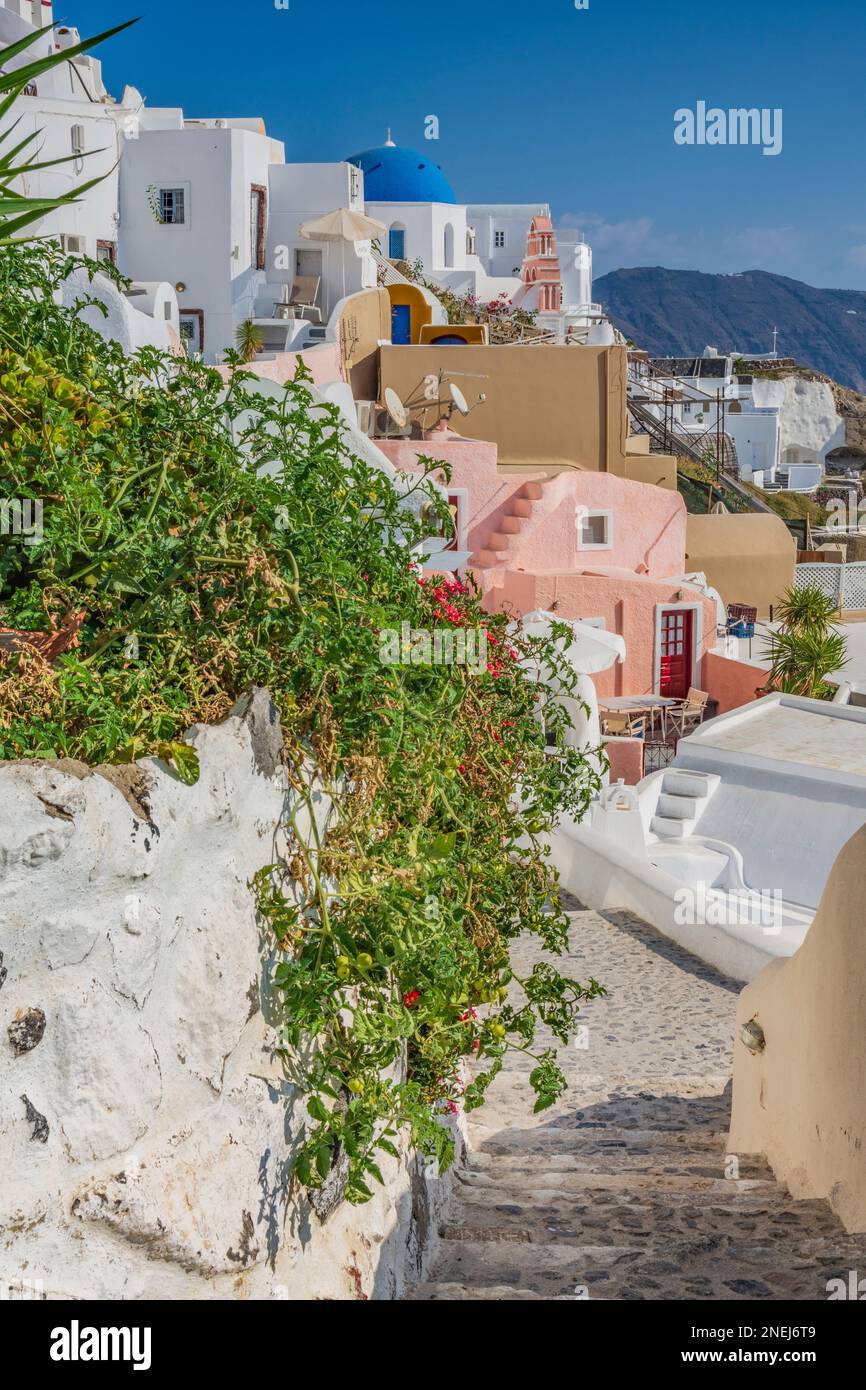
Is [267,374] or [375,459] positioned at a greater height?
[267,374]

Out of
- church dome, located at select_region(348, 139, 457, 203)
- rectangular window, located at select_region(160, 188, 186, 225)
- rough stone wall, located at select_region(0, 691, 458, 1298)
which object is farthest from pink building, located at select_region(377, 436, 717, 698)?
church dome, located at select_region(348, 139, 457, 203)

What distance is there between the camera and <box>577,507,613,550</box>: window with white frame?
26.1m

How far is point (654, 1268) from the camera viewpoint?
417 centimetres

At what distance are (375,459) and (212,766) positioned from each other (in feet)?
38.9

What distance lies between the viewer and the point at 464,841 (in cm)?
420

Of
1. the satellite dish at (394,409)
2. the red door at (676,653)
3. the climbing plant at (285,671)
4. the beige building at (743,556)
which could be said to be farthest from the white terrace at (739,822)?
the beige building at (743,556)

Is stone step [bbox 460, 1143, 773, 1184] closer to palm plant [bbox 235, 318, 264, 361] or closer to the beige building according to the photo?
palm plant [bbox 235, 318, 264, 361]

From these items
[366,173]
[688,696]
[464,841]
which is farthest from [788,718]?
[366,173]

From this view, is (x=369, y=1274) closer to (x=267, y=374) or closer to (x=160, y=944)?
(x=160, y=944)

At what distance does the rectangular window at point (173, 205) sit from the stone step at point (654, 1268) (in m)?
29.7

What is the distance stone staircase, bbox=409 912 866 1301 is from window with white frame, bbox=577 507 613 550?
18.1 m

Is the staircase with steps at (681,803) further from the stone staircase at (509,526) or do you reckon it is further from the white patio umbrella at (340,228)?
the white patio umbrella at (340,228)

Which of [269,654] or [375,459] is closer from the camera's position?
[269,654]
